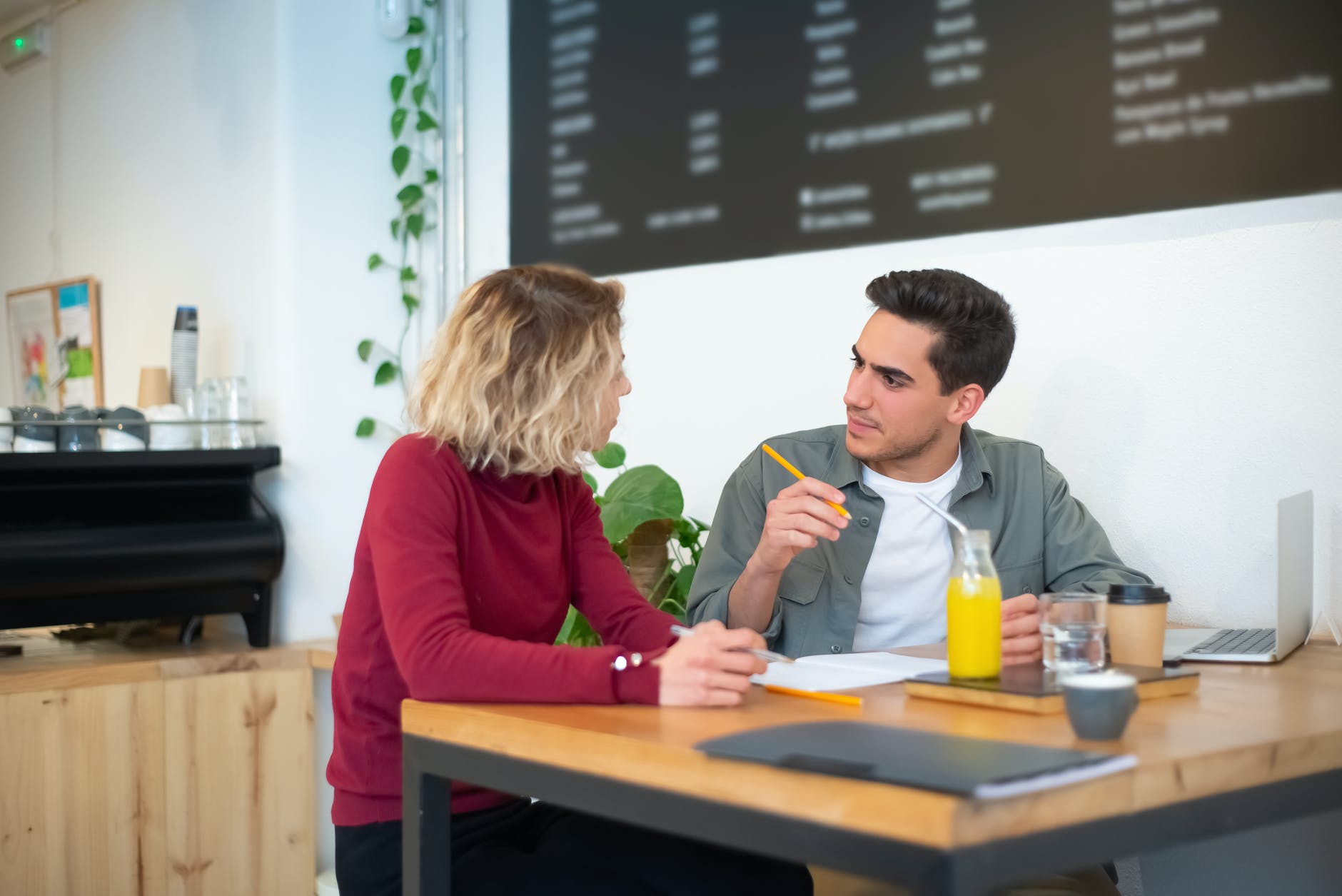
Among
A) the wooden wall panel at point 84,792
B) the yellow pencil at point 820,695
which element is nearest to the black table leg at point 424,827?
the yellow pencil at point 820,695

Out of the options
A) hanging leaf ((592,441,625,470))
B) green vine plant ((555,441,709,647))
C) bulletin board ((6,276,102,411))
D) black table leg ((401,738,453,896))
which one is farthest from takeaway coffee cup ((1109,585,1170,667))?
bulletin board ((6,276,102,411))

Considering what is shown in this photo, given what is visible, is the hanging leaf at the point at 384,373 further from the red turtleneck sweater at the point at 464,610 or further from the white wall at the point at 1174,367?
the red turtleneck sweater at the point at 464,610

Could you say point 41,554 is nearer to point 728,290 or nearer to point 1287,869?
point 728,290

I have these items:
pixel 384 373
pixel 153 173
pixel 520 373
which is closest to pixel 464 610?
pixel 520 373

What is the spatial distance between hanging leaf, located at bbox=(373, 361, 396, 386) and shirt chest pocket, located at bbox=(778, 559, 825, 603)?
5.05 ft

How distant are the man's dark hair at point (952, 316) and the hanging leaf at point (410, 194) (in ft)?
5.02

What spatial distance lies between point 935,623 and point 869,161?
992 millimetres

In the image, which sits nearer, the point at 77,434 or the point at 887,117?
the point at 887,117

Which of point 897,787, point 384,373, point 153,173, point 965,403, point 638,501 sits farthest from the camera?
point 153,173

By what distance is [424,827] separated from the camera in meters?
1.26

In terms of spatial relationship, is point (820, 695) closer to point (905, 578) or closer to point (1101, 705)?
point (1101, 705)

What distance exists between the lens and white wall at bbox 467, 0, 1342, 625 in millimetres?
2035

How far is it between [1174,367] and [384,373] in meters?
1.94

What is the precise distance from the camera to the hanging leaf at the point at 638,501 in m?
2.47
